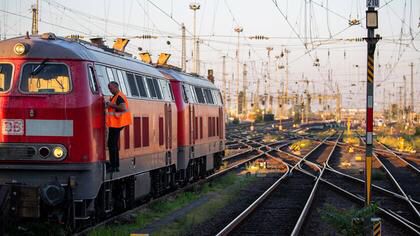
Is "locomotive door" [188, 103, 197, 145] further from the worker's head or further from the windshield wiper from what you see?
the windshield wiper

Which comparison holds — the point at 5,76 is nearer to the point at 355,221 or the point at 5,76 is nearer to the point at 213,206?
the point at 355,221

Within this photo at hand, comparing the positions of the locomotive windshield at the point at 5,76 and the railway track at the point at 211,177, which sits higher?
the locomotive windshield at the point at 5,76

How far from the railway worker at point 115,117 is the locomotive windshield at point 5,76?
189 cm

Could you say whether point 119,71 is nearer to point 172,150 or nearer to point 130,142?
point 130,142

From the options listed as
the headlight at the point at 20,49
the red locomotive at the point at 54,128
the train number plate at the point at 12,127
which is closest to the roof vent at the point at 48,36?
the red locomotive at the point at 54,128

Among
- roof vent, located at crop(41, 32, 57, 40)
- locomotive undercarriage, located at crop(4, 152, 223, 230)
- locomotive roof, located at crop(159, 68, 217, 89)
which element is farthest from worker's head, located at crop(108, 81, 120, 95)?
locomotive roof, located at crop(159, 68, 217, 89)

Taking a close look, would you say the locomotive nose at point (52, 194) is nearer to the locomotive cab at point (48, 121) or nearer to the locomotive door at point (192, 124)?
the locomotive cab at point (48, 121)

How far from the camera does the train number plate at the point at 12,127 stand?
12.9 metres

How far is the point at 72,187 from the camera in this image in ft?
41.8

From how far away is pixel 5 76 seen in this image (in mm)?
13219

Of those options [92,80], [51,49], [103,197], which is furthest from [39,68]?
[103,197]

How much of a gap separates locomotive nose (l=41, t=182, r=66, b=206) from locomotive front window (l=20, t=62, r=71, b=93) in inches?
71.6

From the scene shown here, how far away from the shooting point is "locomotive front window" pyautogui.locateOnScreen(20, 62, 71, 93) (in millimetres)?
13125

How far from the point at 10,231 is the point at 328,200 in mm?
11339
